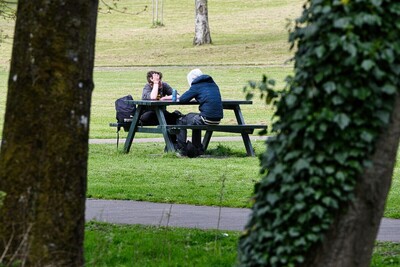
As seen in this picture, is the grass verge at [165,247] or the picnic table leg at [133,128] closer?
the grass verge at [165,247]

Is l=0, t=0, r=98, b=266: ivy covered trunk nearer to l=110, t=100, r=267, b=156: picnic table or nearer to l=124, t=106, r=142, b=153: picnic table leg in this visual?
l=110, t=100, r=267, b=156: picnic table

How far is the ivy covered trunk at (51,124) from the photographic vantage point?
615 centimetres

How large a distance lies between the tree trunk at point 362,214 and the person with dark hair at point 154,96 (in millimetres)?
11435

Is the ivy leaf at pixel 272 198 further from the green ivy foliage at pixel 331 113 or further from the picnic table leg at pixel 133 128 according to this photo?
the picnic table leg at pixel 133 128

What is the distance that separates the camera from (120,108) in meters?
16.8

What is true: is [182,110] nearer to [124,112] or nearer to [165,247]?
[124,112]

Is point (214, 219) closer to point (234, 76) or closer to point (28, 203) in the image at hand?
point (28, 203)

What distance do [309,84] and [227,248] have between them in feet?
10.8

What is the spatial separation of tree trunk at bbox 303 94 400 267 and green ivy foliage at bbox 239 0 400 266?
0.05 m

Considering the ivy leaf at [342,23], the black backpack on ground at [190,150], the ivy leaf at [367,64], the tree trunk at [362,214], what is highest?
the ivy leaf at [342,23]

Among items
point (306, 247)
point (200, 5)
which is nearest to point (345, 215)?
point (306, 247)

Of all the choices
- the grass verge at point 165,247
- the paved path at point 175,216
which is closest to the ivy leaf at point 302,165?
the grass verge at point 165,247

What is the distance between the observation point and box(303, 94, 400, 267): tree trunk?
5.04 metres

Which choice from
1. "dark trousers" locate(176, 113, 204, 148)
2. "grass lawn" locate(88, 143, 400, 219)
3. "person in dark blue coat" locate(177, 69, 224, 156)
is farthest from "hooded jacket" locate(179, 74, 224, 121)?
"grass lawn" locate(88, 143, 400, 219)
